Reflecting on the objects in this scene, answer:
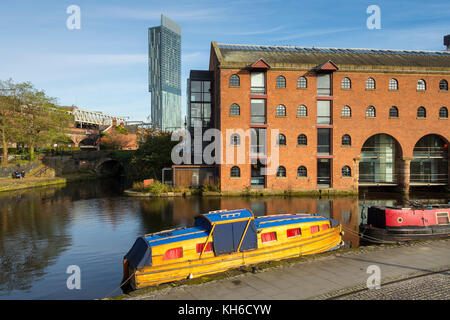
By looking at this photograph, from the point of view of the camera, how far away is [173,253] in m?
12.8

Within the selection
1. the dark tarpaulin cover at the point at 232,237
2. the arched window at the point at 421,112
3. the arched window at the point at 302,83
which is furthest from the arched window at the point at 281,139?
the dark tarpaulin cover at the point at 232,237

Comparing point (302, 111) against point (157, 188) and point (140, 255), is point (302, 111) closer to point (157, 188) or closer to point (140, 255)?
point (157, 188)

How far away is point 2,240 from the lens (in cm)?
1983

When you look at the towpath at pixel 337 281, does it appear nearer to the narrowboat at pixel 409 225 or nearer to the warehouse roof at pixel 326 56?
the narrowboat at pixel 409 225

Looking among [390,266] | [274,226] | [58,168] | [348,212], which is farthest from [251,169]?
[58,168]

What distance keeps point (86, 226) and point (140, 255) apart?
42.0 ft

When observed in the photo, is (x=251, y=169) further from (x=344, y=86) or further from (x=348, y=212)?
(x=344, y=86)

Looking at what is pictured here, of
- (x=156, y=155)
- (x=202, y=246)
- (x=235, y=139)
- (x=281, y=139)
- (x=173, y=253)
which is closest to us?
(x=173, y=253)

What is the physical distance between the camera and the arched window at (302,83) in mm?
36062

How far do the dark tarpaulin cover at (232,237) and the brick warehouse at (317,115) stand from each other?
21219mm

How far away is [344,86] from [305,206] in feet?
52.9

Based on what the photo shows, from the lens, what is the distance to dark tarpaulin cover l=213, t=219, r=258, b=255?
44.5ft

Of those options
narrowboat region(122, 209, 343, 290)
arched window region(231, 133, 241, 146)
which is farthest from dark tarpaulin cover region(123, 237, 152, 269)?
arched window region(231, 133, 241, 146)

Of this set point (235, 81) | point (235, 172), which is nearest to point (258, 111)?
point (235, 81)
